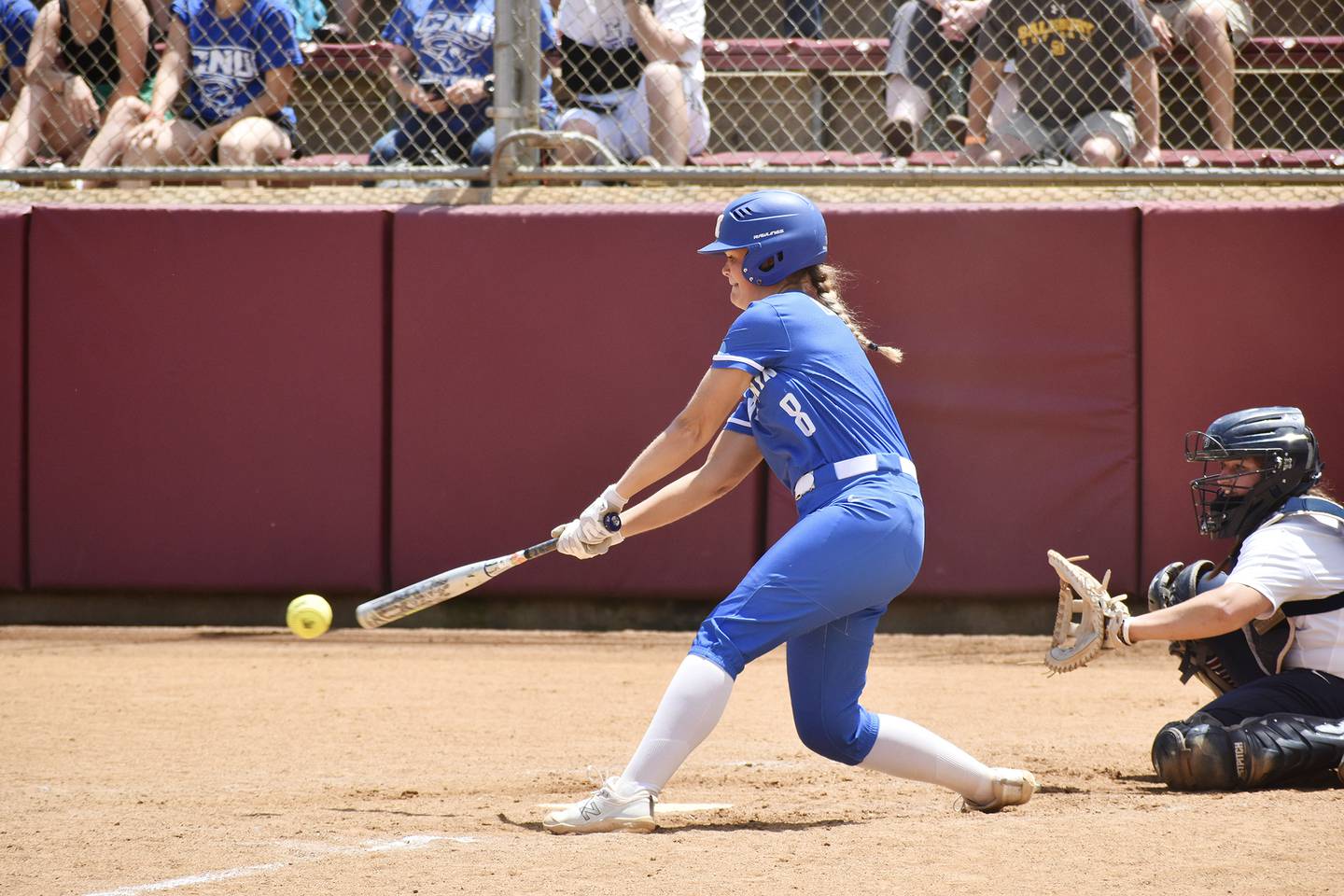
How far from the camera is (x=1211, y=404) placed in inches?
279

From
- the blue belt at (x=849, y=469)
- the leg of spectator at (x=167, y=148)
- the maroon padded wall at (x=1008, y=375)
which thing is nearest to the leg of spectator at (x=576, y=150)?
the maroon padded wall at (x=1008, y=375)

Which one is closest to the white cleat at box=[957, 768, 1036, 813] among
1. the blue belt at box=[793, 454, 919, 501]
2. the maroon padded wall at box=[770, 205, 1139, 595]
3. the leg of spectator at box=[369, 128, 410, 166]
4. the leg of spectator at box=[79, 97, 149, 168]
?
the blue belt at box=[793, 454, 919, 501]

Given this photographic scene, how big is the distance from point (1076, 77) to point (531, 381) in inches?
127

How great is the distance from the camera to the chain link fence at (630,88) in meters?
7.46

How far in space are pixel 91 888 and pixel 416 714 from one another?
2.49 metres

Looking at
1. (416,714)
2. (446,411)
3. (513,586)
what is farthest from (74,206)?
(416,714)

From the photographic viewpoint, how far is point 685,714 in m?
3.38

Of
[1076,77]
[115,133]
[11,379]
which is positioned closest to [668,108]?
[1076,77]

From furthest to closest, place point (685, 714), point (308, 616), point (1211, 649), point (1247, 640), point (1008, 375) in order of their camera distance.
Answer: point (1008, 375)
point (308, 616)
point (1211, 649)
point (1247, 640)
point (685, 714)

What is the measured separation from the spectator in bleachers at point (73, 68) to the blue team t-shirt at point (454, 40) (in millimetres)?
1437

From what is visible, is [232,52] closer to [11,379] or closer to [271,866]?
[11,379]

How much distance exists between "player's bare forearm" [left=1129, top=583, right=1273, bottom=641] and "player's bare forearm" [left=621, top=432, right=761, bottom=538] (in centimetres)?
116

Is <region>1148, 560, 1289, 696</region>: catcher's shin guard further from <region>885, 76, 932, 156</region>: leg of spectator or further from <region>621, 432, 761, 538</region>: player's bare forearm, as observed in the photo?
<region>885, 76, 932, 156</region>: leg of spectator

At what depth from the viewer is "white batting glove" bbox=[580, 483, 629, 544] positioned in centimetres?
371
